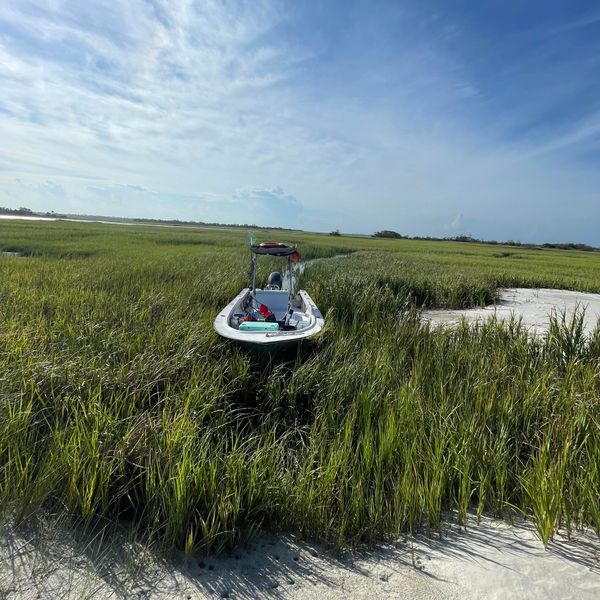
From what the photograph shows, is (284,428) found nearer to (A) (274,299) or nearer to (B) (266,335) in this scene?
(B) (266,335)

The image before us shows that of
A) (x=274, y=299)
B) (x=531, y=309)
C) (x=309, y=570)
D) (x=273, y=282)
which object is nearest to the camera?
(x=309, y=570)

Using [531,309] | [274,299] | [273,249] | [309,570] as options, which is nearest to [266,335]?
[273,249]

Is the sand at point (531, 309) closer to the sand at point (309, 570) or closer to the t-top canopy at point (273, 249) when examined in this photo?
the t-top canopy at point (273, 249)

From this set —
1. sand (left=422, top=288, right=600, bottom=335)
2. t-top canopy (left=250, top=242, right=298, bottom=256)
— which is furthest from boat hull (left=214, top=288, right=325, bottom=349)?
sand (left=422, top=288, right=600, bottom=335)

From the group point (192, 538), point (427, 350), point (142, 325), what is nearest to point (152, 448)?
point (192, 538)

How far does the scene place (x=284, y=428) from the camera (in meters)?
4.02

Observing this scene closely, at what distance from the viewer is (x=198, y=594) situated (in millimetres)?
2119

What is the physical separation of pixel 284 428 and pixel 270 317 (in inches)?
115

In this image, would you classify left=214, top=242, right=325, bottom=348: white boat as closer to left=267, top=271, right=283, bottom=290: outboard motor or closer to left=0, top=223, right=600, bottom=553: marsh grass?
left=267, top=271, right=283, bottom=290: outboard motor

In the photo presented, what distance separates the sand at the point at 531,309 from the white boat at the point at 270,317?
10.3 ft

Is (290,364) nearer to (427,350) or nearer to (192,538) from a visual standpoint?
(427,350)

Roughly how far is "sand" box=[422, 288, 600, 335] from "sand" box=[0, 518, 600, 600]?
5.90m

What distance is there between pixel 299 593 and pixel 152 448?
1400mm

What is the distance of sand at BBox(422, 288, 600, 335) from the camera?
9141 millimetres
